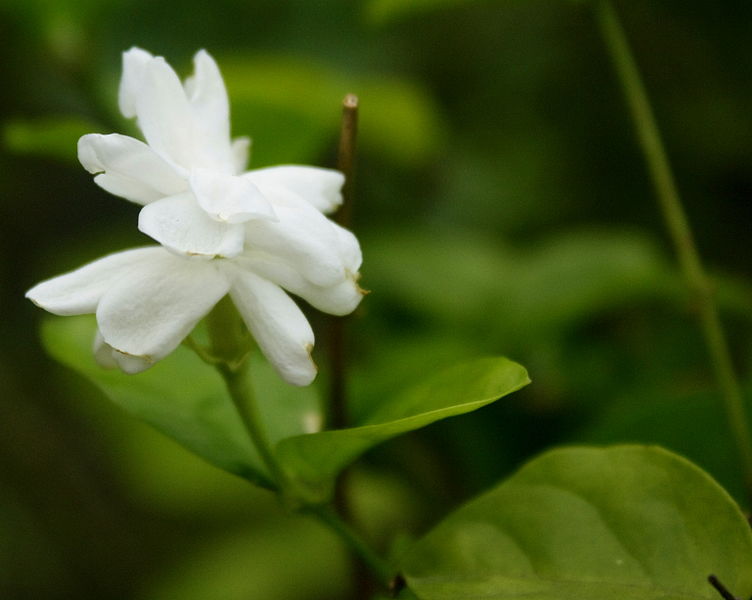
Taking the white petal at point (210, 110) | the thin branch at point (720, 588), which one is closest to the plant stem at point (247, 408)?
the white petal at point (210, 110)

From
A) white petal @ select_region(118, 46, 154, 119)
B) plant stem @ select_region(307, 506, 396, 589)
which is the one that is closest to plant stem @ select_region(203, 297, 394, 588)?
plant stem @ select_region(307, 506, 396, 589)

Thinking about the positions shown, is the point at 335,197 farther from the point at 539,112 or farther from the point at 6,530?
the point at 6,530

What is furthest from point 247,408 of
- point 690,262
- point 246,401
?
point 690,262

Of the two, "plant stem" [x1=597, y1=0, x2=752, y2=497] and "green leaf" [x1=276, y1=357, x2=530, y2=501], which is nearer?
"green leaf" [x1=276, y1=357, x2=530, y2=501]

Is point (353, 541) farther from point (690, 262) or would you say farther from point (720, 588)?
point (690, 262)

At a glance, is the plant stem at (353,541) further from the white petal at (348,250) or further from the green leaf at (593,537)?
the white petal at (348,250)

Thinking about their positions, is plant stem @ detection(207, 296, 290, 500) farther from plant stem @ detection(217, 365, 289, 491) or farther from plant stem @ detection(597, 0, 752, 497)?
plant stem @ detection(597, 0, 752, 497)

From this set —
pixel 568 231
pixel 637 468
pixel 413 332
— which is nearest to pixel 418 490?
pixel 413 332
